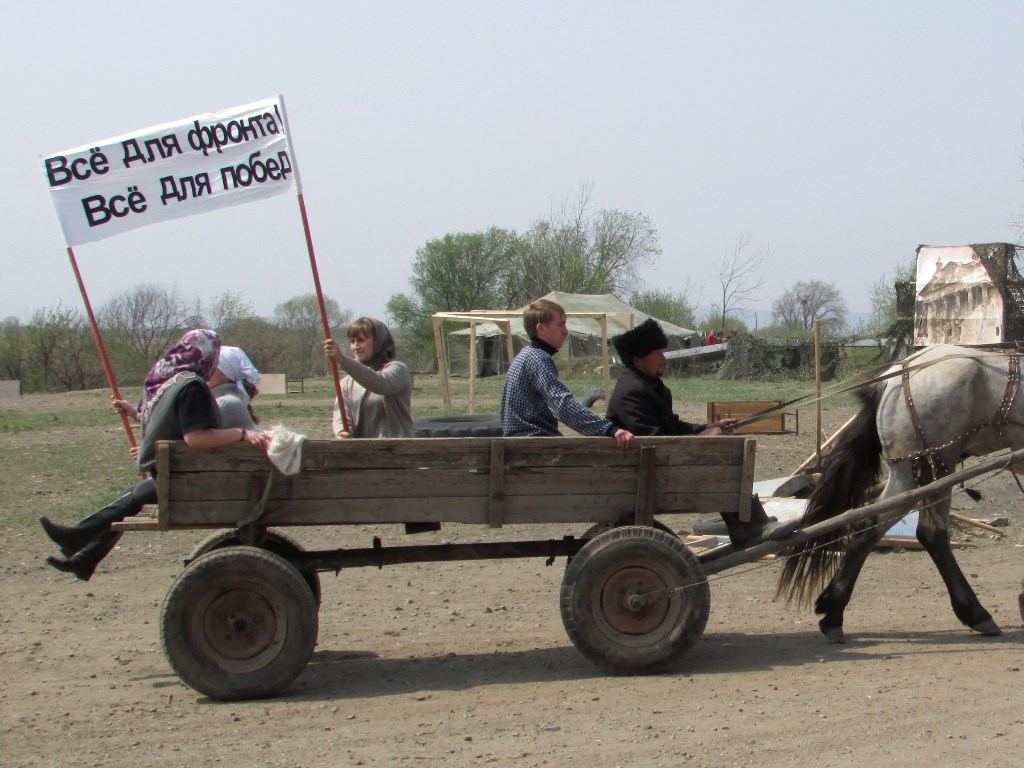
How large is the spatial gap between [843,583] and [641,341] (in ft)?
6.11

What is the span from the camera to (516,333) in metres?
27.0

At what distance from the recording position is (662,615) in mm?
5488

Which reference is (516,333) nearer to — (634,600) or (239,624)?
(634,600)

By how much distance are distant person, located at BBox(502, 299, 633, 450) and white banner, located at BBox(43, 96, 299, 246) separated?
5.26ft

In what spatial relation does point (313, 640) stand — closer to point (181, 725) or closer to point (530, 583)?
point (181, 725)

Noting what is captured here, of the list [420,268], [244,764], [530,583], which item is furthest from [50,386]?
[244,764]

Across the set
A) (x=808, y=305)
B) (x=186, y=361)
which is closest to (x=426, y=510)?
(x=186, y=361)

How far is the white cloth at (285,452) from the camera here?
507 cm

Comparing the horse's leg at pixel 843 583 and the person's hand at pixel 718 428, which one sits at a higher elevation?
the person's hand at pixel 718 428

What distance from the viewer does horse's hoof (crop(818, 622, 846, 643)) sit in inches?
241

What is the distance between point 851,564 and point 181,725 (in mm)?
3789

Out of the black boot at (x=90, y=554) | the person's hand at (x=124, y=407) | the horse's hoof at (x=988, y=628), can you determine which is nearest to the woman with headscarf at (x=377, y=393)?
the person's hand at (x=124, y=407)

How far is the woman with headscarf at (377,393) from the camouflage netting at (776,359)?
3133 cm

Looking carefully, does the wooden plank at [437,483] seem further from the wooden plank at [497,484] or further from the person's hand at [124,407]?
the person's hand at [124,407]
